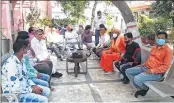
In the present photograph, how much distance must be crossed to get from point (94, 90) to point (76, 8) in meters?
17.9

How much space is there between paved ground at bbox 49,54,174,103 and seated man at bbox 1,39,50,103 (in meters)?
1.29

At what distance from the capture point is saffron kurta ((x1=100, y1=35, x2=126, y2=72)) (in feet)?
21.3

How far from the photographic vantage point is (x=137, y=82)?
4621 millimetres

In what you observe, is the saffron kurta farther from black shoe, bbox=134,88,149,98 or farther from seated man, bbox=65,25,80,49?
seated man, bbox=65,25,80,49

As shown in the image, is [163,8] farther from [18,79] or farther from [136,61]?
[18,79]

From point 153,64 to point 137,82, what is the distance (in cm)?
44

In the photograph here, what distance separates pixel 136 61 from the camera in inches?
211

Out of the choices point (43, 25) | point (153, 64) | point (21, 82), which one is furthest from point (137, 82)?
point (43, 25)

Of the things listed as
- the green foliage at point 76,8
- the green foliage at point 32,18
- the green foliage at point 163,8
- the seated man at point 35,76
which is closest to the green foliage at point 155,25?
the green foliage at point 163,8

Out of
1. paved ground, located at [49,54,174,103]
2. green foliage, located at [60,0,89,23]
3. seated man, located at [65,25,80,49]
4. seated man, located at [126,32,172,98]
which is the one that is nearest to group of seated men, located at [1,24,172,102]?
seated man, located at [126,32,172,98]

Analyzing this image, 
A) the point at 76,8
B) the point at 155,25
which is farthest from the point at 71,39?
the point at 76,8

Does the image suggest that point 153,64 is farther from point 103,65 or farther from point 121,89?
point 103,65

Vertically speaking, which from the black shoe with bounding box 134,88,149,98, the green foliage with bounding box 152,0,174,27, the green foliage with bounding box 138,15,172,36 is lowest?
the black shoe with bounding box 134,88,149,98

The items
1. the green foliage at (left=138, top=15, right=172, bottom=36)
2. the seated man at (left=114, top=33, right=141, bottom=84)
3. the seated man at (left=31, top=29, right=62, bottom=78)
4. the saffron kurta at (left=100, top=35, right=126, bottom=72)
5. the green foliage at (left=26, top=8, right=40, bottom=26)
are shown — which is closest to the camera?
the seated man at (left=114, top=33, right=141, bottom=84)
